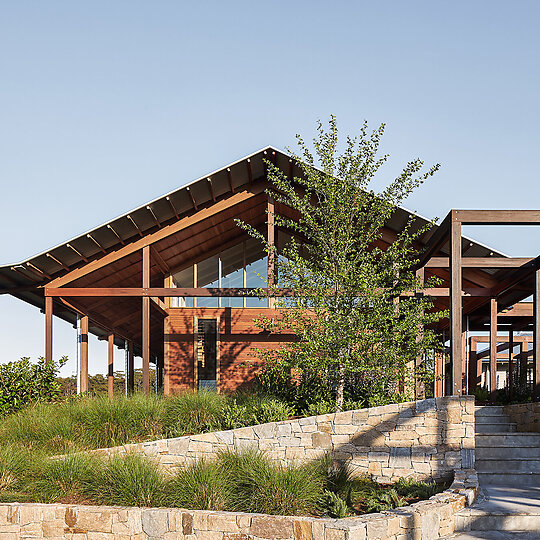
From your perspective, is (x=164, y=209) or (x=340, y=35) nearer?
(x=340, y=35)

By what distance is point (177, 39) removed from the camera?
38.2ft

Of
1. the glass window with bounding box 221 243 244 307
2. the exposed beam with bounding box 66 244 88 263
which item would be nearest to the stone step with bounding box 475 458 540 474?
the glass window with bounding box 221 243 244 307

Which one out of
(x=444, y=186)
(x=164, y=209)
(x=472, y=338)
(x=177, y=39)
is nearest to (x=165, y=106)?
(x=177, y=39)

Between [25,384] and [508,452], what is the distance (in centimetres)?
838

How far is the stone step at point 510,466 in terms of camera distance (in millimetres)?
9188

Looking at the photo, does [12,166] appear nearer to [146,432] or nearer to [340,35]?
[146,432]

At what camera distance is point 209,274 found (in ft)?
54.2

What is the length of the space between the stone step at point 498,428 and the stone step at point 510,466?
173 cm

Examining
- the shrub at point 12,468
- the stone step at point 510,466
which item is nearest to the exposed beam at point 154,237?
the shrub at point 12,468

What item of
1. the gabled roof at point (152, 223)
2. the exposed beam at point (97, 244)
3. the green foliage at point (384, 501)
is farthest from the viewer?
the exposed beam at point (97, 244)

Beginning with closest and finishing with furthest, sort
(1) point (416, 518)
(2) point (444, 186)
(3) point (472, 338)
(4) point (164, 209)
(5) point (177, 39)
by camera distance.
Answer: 1. (1) point (416, 518)
2. (2) point (444, 186)
3. (5) point (177, 39)
4. (4) point (164, 209)
5. (3) point (472, 338)

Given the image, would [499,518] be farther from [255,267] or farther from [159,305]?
[159,305]

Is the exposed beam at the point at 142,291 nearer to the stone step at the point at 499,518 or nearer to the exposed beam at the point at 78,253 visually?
the exposed beam at the point at 78,253

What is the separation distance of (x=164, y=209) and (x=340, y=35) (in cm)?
520
